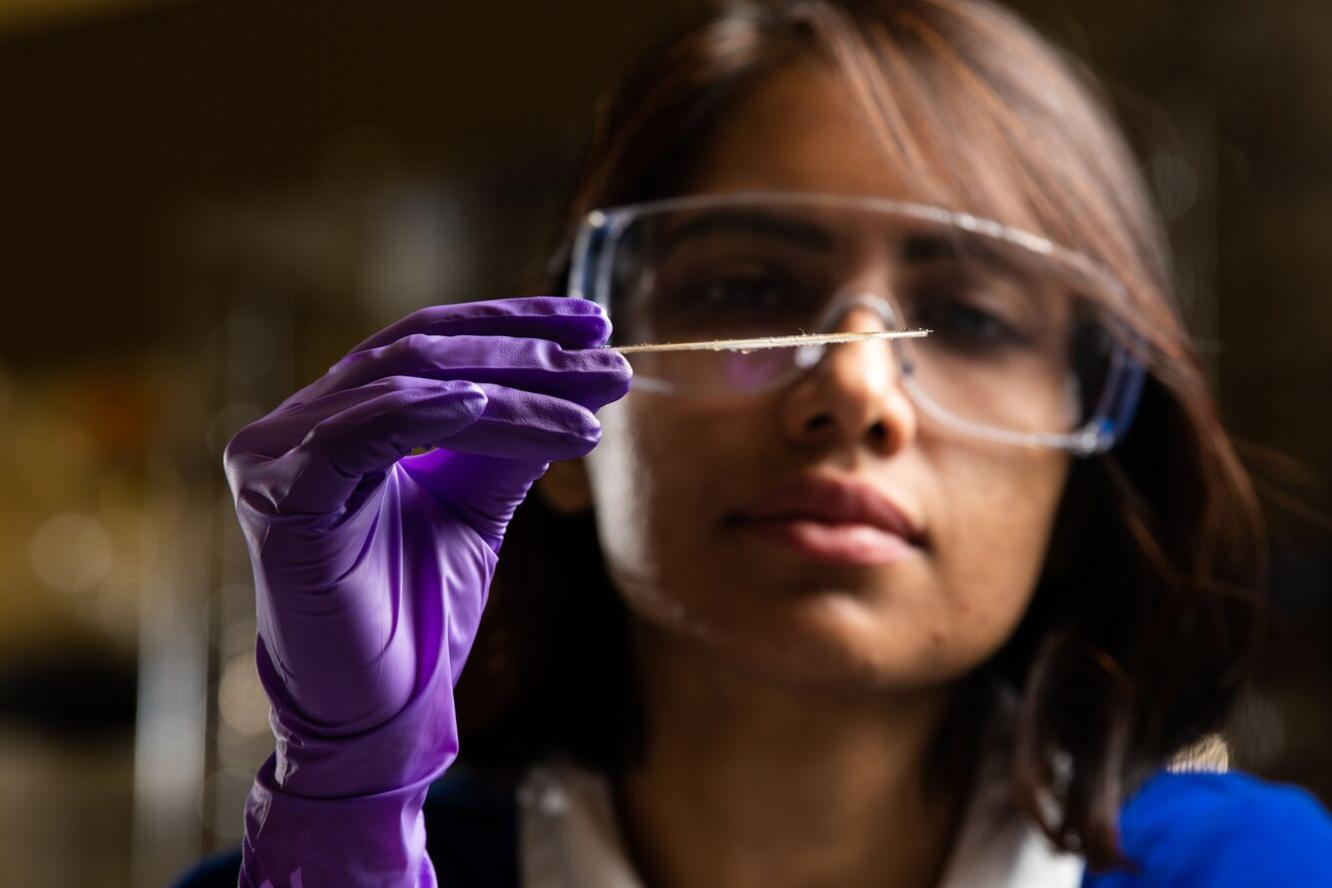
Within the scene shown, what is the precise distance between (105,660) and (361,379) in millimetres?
2765

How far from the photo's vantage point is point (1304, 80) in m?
1.90

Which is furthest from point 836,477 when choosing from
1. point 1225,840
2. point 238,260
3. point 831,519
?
point 238,260

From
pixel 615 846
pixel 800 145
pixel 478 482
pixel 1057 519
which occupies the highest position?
pixel 800 145

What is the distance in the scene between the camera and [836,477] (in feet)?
2.51

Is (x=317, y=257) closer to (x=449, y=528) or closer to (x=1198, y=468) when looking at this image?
(x=1198, y=468)

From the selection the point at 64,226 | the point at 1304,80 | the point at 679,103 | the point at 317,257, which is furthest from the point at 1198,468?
the point at 64,226

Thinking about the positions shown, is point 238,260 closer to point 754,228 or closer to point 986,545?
point 754,228

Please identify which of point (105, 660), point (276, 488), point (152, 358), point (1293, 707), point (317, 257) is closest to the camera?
point (276, 488)

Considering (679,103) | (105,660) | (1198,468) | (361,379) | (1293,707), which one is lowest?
(105,660)

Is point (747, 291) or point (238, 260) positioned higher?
point (747, 291)

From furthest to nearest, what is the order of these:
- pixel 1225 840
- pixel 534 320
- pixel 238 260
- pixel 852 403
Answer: pixel 238 260 < pixel 1225 840 < pixel 852 403 < pixel 534 320

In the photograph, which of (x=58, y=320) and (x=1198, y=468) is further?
(x=58, y=320)

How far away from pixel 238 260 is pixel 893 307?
90.3 inches

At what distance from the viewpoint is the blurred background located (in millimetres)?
1930
